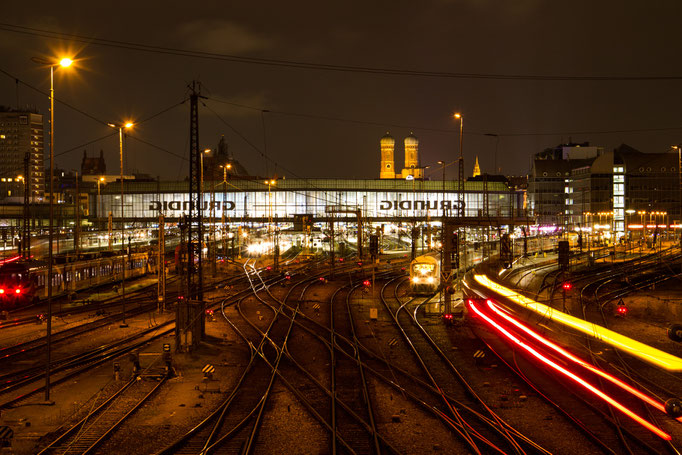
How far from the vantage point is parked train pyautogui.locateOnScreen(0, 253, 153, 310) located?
29.3m

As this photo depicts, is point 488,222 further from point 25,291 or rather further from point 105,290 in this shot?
point 105,290

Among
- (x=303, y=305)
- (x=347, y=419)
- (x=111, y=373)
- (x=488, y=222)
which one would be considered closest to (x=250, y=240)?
(x=303, y=305)

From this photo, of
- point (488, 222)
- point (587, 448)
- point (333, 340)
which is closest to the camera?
point (587, 448)

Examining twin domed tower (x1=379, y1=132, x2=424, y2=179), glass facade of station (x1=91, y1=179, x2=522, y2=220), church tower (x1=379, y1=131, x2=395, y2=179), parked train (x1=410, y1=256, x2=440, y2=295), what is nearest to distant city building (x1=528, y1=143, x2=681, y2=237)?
glass facade of station (x1=91, y1=179, x2=522, y2=220)

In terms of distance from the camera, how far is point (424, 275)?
117 feet

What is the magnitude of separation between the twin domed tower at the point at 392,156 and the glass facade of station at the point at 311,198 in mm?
45299

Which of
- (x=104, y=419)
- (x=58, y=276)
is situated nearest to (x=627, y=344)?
(x=104, y=419)

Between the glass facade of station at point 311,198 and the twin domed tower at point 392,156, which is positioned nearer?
the glass facade of station at point 311,198

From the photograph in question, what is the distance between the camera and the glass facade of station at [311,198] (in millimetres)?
95750

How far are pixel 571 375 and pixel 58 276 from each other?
104ft

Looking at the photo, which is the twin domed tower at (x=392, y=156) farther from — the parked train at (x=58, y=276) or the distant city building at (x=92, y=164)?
the parked train at (x=58, y=276)

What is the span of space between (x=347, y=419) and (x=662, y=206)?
10068 centimetres

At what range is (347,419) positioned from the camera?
41.9 feet

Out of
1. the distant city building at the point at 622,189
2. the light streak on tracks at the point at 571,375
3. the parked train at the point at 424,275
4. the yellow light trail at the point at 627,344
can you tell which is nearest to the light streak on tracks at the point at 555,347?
the light streak on tracks at the point at 571,375
